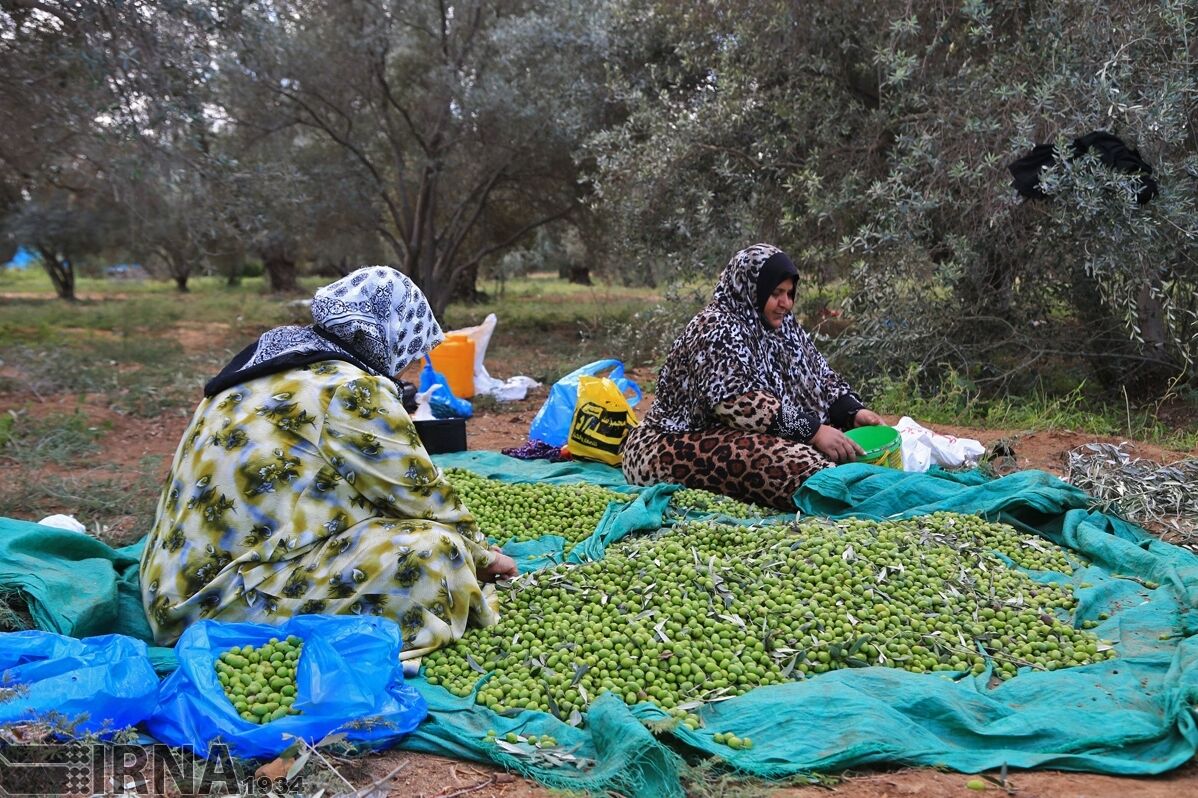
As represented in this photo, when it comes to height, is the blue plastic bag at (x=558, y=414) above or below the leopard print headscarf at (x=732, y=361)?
below

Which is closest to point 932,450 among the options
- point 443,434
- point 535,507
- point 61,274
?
point 535,507

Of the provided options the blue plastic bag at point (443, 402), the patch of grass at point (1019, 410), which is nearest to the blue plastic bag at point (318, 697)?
the blue plastic bag at point (443, 402)

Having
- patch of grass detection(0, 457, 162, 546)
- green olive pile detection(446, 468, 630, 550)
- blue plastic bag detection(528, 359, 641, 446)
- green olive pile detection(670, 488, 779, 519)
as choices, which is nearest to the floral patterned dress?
green olive pile detection(446, 468, 630, 550)

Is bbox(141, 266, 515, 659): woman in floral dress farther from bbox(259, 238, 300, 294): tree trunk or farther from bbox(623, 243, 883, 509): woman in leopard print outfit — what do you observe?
bbox(259, 238, 300, 294): tree trunk

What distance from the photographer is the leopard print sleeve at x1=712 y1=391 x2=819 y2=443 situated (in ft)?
14.0

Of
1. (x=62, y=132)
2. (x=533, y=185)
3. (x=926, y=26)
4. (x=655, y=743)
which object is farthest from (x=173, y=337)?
(x=655, y=743)

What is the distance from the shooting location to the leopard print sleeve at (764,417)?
14.0ft

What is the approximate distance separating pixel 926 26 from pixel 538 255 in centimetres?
994

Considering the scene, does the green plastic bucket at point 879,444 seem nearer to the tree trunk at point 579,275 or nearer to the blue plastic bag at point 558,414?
the blue plastic bag at point 558,414

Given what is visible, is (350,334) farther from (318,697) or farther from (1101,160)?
(1101,160)

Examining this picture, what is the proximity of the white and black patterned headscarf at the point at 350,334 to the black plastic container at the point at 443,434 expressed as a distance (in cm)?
243

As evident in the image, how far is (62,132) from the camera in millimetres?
8469

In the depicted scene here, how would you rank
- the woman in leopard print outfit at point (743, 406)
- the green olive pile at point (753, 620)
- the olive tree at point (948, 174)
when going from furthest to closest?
the olive tree at point (948, 174) < the woman in leopard print outfit at point (743, 406) < the green olive pile at point (753, 620)

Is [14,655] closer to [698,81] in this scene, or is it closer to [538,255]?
[698,81]
